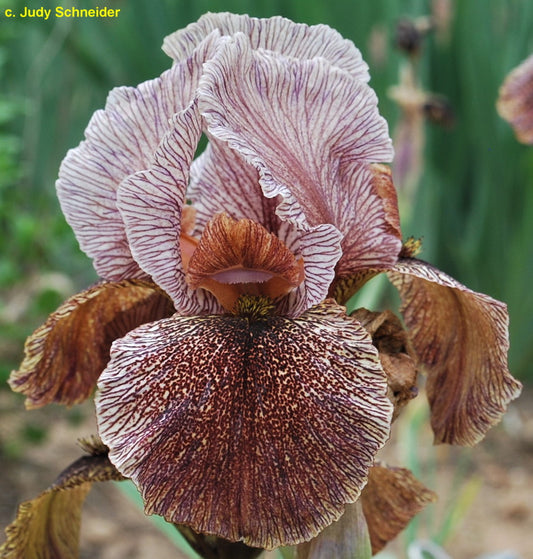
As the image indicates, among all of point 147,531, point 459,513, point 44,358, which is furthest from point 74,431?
point 44,358

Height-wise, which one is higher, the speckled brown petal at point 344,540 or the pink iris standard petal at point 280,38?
the pink iris standard petal at point 280,38

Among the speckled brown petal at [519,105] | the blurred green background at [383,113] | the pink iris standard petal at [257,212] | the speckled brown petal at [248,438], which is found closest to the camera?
the speckled brown petal at [248,438]

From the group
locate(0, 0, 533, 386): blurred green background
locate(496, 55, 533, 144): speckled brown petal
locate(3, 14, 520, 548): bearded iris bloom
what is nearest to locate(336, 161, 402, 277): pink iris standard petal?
locate(3, 14, 520, 548): bearded iris bloom

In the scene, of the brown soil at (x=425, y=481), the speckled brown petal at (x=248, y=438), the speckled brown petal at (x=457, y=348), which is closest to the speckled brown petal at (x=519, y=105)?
the brown soil at (x=425, y=481)

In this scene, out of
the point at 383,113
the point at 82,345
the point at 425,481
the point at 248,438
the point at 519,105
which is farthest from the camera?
the point at 383,113

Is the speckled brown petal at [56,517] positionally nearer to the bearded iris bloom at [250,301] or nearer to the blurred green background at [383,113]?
the bearded iris bloom at [250,301]

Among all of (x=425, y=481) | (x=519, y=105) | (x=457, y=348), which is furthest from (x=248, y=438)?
(x=425, y=481)

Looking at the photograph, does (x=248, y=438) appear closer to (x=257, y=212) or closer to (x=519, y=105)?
(x=257, y=212)
